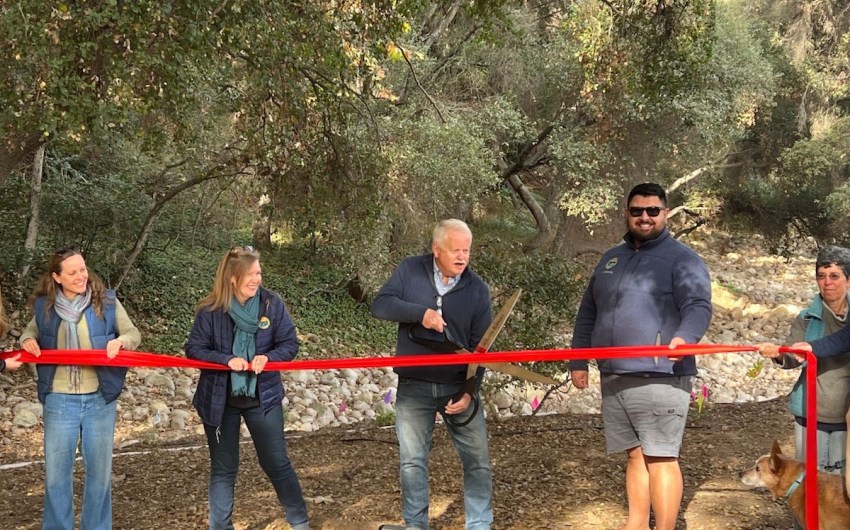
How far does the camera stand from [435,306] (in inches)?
145

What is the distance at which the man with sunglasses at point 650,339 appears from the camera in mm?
3373

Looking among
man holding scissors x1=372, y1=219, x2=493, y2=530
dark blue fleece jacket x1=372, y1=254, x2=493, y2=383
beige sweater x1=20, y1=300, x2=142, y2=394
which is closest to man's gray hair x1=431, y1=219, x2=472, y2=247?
man holding scissors x1=372, y1=219, x2=493, y2=530

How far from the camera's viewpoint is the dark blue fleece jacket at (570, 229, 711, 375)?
3.35 metres

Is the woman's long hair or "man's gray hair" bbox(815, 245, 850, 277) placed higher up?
"man's gray hair" bbox(815, 245, 850, 277)

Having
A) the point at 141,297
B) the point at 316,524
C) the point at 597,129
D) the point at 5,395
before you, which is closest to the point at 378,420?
the point at 316,524

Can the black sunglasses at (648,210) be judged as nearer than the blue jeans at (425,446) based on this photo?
Yes

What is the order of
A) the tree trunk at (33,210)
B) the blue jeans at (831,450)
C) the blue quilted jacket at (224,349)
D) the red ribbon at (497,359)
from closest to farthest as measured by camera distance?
1. the red ribbon at (497,359)
2. the blue jeans at (831,450)
3. the blue quilted jacket at (224,349)
4. the tree trunk at (33,210)

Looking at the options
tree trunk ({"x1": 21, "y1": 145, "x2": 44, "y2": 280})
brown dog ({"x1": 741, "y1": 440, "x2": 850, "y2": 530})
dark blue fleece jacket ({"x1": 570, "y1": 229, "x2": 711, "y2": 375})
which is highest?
tree trunk ({"x1": 21, "y1": 145, "x2": 44, "y2": 280})

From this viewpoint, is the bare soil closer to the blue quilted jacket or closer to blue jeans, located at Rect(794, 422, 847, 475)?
blue jeans, located at Rect(794, 422, 847, 475)

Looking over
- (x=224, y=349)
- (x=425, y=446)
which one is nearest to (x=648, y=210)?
(x=425, y=446)

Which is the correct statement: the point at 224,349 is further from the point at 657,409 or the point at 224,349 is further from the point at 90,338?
the point at 657,409

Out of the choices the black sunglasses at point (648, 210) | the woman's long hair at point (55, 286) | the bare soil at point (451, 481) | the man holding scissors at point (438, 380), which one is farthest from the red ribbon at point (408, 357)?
the bare soil at point (451, 481)

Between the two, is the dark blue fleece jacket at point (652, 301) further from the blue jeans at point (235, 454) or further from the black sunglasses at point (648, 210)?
the blue jeans at point (235, 454)

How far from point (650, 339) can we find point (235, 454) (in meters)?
2.03
